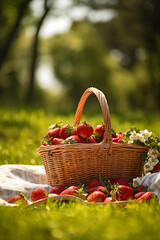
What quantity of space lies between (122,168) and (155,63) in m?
8.90

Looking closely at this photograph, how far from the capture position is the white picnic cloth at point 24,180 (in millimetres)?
2108

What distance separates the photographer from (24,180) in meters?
2.55

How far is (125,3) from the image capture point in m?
11.5

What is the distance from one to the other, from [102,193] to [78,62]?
63.8 feet

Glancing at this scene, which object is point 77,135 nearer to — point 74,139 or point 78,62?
point 74,139

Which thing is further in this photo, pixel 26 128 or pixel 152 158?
pixel 26 128

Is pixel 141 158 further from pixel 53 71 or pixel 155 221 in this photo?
pixel 53 71

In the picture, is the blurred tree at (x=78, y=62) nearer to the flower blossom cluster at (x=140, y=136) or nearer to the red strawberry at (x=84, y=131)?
the flower blossom cluster at (x=140, y=136)

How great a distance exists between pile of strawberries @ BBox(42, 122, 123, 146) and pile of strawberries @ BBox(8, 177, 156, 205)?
11.4 inches

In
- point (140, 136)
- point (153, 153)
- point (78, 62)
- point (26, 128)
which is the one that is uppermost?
point (78, 62)

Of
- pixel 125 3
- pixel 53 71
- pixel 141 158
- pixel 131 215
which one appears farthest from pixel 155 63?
pixel 53 71

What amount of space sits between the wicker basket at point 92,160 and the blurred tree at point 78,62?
17926 mm

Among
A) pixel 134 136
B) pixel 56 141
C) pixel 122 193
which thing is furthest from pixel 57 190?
pixel 134 136

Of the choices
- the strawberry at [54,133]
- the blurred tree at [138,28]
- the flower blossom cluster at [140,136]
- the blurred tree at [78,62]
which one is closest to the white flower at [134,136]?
the flower blossom cluster at [140,136]
